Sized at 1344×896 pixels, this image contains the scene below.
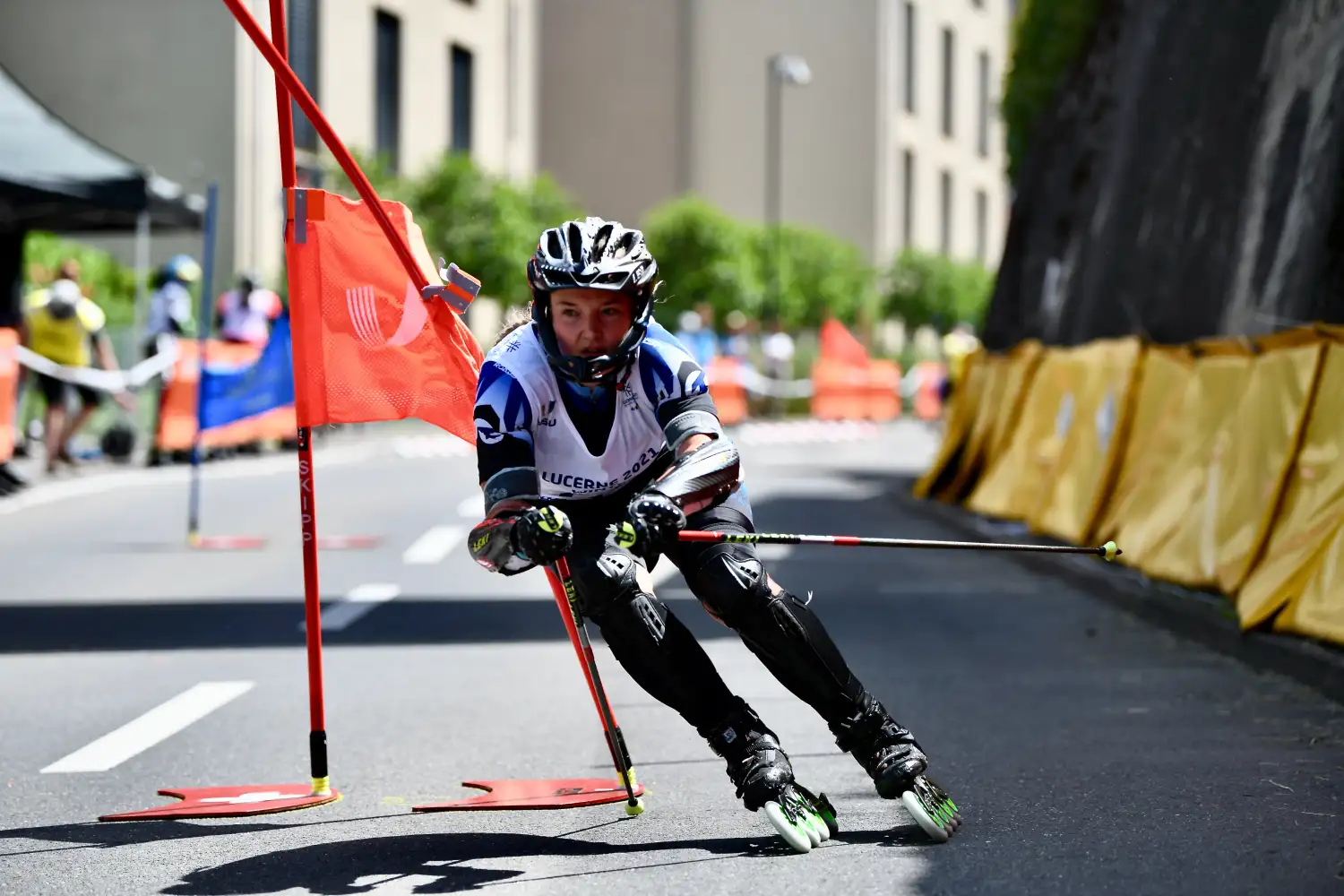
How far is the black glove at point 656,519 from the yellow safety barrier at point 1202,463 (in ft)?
13.5

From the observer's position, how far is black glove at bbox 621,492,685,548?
5.11m

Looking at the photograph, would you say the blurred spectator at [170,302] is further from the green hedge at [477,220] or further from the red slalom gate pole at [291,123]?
the green hedge at [477,220]

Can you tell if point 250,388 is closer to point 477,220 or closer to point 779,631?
point 779,631

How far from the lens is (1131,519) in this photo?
12.0 metres

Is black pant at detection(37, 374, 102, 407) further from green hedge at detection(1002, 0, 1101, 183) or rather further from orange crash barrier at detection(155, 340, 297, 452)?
green hedge at detection(1002, 0, 1101, 183)

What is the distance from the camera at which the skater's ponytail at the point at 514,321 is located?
5.93 meters

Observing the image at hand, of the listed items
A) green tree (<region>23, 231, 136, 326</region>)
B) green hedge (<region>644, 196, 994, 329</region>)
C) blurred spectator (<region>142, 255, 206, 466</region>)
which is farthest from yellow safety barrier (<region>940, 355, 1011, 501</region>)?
green hedge (<region>644, 196, 994, 329</region>)

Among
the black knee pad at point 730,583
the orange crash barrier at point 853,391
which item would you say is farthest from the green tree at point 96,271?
the black knee pad at point 730,583

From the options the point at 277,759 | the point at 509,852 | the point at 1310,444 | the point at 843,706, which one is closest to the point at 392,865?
the point at 509,852

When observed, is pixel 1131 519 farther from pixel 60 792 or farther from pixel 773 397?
pixel 773 397

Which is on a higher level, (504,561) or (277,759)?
(504,561)

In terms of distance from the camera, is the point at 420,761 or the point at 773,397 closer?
the point at 420,761

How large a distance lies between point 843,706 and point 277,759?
2216 millimetres

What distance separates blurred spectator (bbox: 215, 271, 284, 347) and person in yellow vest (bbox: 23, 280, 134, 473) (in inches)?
122
